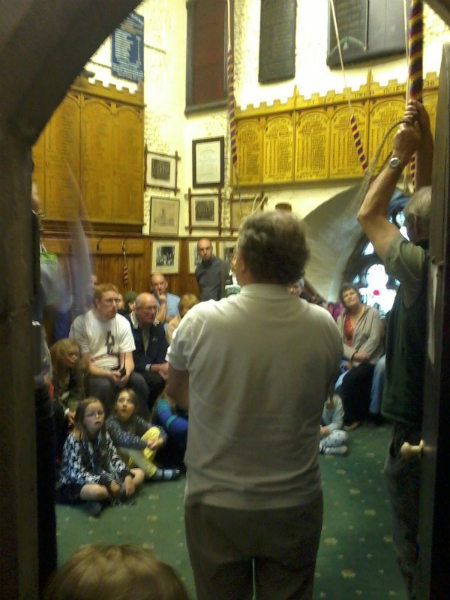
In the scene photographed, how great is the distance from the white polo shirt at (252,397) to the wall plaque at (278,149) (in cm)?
604

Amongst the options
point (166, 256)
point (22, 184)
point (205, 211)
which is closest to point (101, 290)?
point (22, 184)

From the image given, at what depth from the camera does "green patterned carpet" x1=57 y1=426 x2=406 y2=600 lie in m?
2.47

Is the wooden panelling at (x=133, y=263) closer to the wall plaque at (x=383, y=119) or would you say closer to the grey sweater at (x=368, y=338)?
the wall plaque at (x=383, y=119)

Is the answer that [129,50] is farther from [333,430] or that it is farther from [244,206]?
[333,430]

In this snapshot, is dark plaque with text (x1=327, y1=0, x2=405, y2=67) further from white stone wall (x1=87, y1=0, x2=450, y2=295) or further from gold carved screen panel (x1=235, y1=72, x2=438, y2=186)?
gold carved screen panel (x1=235, y1=72, x2=438, y2=186)

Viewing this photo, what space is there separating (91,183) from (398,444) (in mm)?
6183

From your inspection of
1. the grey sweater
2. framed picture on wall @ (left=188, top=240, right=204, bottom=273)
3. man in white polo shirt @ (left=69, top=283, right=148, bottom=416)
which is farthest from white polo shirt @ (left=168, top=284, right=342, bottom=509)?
framed picture on wall @ (left=188, top=240, right=204, bottom=273)

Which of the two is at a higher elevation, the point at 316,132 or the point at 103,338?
the point at 316,132

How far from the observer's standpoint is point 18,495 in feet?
3.19

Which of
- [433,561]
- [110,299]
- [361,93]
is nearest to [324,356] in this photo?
[433,561]

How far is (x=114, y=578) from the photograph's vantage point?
0.68m

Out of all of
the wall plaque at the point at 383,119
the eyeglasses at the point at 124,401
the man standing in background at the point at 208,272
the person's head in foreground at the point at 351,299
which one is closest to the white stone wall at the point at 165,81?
the man standing in background at the point at 208,272

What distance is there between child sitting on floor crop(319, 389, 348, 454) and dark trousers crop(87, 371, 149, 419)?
118cm

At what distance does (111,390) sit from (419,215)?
9.25 ft
